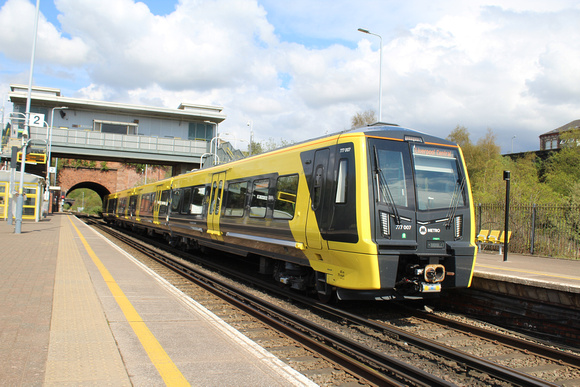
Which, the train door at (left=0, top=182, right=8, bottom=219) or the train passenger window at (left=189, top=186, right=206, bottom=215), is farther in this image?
the train door at (left=0, top=182, right=8, bottom=219)

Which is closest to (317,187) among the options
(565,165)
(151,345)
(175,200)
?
(151,345)

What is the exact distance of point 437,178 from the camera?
7.54m

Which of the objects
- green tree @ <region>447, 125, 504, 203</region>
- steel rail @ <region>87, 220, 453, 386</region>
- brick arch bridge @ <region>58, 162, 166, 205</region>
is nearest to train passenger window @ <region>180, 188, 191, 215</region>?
steel rail @ <region>87, 220, 453, 386</region>

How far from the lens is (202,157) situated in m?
38.3

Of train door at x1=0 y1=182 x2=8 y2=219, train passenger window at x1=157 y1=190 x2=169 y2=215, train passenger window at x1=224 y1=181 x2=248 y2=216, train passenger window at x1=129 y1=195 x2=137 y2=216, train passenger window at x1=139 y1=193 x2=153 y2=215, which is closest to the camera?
train passenger window at x1=224 y1=181 x2=248 y2=216

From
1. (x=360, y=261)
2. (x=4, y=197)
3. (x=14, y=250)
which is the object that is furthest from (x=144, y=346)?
(x=4, y=197)

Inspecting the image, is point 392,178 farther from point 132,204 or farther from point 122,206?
point 122,206

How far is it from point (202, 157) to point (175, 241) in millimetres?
20184

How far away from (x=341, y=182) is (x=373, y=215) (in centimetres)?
78

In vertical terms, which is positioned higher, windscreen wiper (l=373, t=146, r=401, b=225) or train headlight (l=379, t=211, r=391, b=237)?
windscreen wiper (l=373, t=146, r=401, b=225)

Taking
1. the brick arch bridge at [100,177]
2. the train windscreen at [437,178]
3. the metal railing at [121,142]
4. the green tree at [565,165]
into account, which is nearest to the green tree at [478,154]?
the green tree at [565,165]

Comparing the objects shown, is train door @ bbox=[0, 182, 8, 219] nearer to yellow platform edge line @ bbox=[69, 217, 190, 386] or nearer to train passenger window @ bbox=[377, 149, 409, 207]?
yellow platform edge line @ bbox=[69, 217, 190, 386]

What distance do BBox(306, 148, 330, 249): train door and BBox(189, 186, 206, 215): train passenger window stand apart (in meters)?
6.86

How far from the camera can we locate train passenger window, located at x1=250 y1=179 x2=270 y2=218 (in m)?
9.69
